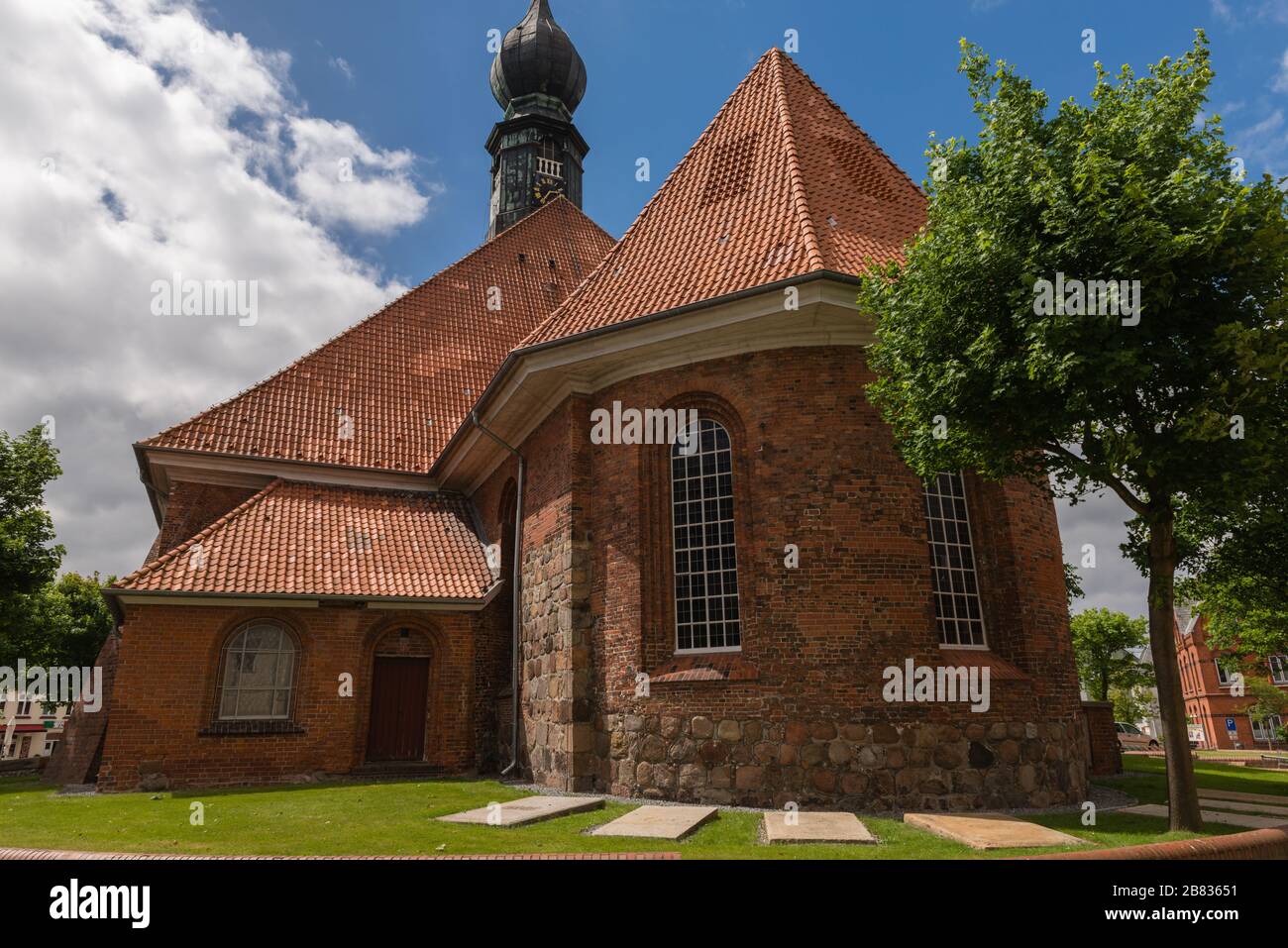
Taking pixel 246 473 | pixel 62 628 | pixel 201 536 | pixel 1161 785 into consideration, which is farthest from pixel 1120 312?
pixel 62 628

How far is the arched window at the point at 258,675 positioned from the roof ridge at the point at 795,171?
35.3 ft

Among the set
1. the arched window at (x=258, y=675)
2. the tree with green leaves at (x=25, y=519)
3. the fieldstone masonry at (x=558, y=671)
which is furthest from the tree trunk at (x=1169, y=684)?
the tree with green leaves at (x=25, y=519)

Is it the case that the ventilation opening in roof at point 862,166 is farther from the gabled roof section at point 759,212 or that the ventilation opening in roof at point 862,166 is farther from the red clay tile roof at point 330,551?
the red clay tile roof at point 330,551

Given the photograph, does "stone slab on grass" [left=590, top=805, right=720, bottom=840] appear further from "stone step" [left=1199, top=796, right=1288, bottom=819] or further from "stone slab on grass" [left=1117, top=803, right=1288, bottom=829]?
"stone step" [left=1199, top=796, right=1288, bottom=819]

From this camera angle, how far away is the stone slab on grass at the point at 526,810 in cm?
786

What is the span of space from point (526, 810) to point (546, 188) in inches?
991

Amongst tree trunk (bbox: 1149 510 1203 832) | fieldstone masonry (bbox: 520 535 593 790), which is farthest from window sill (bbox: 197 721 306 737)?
tree trunk (bbox: 1149 510 1203 832)

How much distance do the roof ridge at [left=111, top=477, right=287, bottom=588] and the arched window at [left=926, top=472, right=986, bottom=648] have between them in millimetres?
12341

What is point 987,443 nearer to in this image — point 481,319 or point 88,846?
point 88,846

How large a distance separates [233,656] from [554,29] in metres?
27.9

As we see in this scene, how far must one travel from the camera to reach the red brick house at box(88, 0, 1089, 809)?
362 inches

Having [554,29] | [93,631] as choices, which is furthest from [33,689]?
[554,29]

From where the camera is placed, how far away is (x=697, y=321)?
10.4 m

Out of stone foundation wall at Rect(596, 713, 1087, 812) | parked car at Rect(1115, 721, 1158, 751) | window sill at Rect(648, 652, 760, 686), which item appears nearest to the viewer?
stone foundation wall at Rect(596, 713, 1087, 812)
